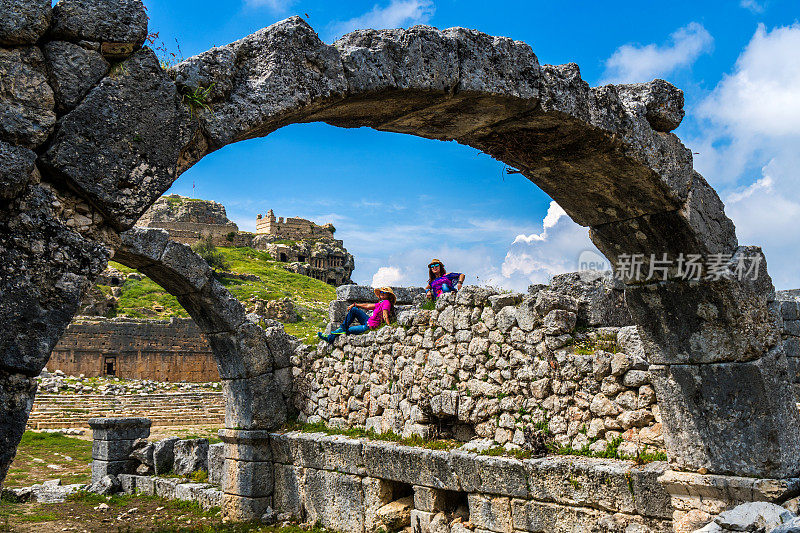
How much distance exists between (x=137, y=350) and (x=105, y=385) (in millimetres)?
3831

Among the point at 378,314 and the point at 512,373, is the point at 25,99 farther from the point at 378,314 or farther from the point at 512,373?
the point at 378,314

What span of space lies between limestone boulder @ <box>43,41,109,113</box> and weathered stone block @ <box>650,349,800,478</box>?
450 cm

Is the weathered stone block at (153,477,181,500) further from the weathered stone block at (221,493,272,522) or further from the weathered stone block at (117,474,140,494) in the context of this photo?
the weathered stone block at (221,493,272,522)

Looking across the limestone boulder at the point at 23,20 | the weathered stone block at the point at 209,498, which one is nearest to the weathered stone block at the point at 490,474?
the limestone boulder at the point at 23,20

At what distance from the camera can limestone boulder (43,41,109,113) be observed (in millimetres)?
2875

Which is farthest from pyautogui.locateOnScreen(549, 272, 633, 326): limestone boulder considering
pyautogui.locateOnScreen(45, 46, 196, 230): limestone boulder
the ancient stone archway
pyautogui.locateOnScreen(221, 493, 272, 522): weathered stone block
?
pyautogui.locateOnScreen(221, 493, 272, 522): weathered stone block

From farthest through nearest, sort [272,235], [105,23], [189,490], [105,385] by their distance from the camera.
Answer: [272,235] < [105,385] < [189,490] < [105,23]

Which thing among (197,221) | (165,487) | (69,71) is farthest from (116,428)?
(197,221)

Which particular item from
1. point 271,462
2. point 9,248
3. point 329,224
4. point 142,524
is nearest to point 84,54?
point 9,248

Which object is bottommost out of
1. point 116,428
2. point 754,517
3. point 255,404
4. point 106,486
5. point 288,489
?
point 106,486

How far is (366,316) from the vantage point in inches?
380

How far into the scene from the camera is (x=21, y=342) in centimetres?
277

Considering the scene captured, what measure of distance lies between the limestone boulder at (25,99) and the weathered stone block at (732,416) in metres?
4.60

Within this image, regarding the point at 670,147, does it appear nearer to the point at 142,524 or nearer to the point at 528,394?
the point at 528,394
